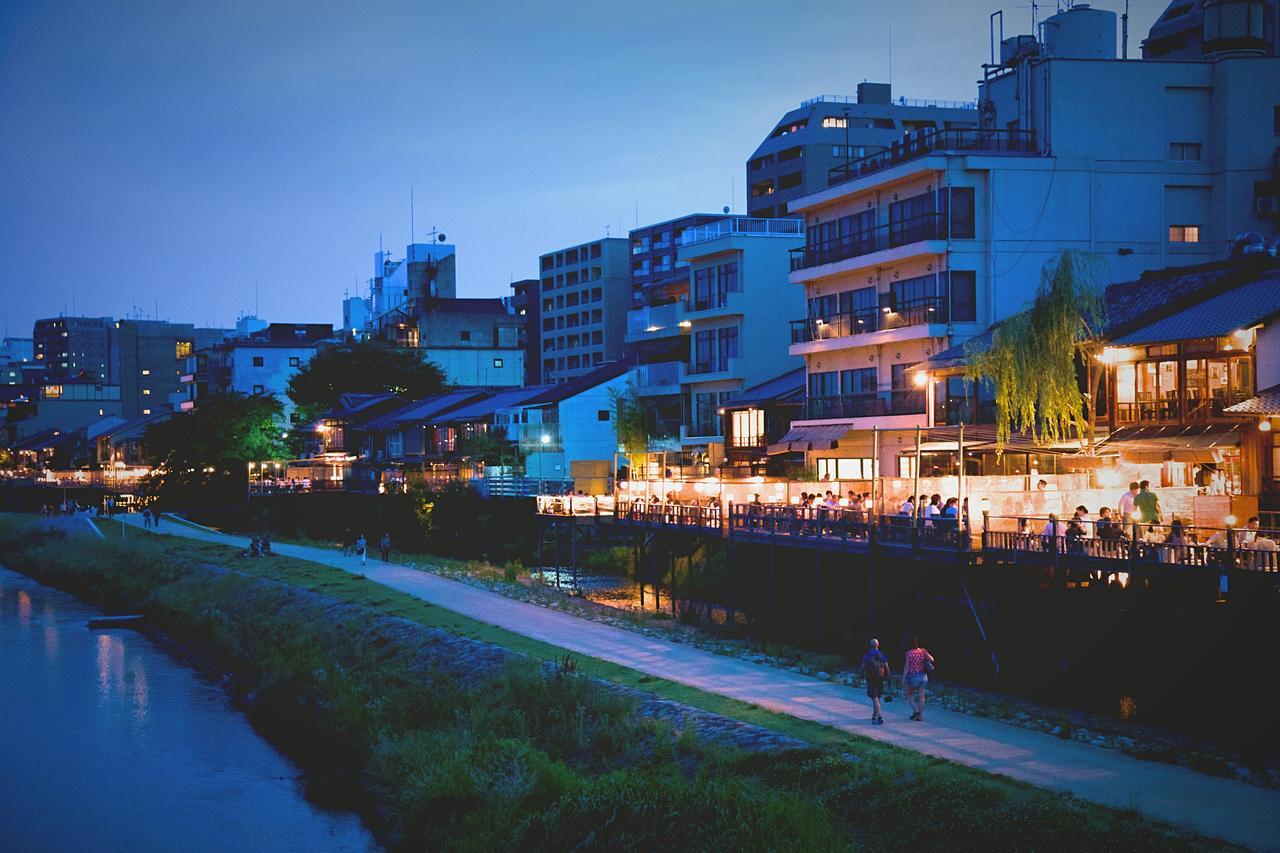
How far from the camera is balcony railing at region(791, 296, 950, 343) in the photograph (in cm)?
5097

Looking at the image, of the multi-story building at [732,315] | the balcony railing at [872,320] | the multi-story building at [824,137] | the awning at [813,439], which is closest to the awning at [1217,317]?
the balcony railing at [872,320]

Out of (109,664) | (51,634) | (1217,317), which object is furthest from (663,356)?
(1217,317)

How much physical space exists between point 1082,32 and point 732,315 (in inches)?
850

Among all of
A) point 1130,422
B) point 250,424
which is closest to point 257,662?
point 1130,422

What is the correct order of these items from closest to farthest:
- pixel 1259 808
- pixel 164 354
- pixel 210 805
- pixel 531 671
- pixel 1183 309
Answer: pixel 1259 808 → pixel 210 805 → pixel 531 671 → pixel 1183 309 → pixel 164 354

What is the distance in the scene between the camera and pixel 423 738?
28062 millimetres

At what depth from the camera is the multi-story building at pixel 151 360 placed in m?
175

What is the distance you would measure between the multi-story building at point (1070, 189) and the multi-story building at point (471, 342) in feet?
227

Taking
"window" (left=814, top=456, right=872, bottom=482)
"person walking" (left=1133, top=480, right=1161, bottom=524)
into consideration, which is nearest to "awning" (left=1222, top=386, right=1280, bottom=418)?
"person walking" (left=1133, top=480, right=1161, bottom=524)

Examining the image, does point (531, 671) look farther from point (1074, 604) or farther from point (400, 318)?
point (400, 318)

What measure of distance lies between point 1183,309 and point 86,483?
322 ft

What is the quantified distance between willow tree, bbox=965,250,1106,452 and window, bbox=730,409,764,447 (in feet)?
76.4

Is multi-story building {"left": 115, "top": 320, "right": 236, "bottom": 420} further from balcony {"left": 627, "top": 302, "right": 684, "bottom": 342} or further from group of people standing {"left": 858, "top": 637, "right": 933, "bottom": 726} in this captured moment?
group of people standing {"left": 858, "top": 637, "right": 933, "bottom": 726}

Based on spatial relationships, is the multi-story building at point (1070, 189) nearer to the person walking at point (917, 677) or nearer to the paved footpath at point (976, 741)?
the paved footpath at point (976, 741)
